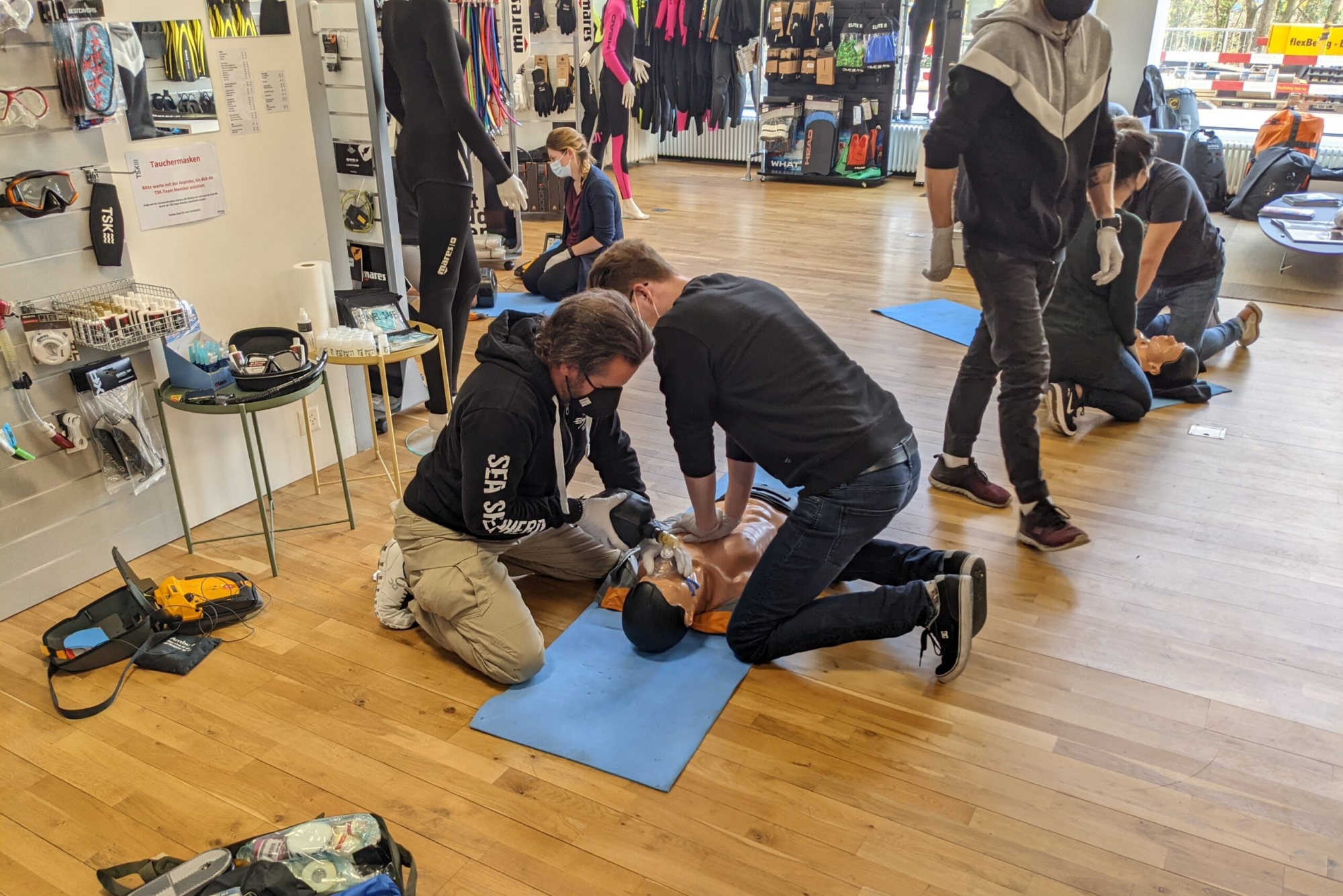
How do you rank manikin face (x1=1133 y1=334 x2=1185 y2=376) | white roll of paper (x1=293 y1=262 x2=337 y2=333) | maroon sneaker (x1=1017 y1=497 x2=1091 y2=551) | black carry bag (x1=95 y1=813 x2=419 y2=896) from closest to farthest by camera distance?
black carry bag (x1=95 y1=813 x2=419 y2=896)
maroon sneaker (x1=1017 y1=497 x2=1091 y2=551)
white roll of paper (x1=293 y1=262 x2=337 y2=333)
manikin face (x1=1133 y1=334 x2=1185 y2=376)

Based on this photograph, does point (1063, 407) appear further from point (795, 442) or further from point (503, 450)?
point (503, 450)

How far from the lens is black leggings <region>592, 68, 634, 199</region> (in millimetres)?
8539

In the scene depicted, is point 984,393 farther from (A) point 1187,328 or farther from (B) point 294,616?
(B) point 294,616

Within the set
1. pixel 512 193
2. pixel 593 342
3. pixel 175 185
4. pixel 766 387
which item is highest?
pixel 175 185

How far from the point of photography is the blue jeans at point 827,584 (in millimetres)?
2494

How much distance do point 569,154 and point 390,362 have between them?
6.67 ft

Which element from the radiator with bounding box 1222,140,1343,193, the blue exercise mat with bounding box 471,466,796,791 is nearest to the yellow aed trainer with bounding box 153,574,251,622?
the blue exercise mat with bounding box 471,466,796,791

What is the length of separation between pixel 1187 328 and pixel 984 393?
1764mm

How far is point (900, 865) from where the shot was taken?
6.79ft

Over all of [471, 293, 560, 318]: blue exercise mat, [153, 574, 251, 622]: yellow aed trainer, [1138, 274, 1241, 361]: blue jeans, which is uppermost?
[1138, 274, 1241, 361]: blue jeans

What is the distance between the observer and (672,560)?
279cm

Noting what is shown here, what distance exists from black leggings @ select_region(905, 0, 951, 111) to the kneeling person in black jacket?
26.7 feet

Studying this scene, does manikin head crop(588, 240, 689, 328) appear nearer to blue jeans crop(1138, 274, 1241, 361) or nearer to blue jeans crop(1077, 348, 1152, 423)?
blue jeans crop(1077, 348, 1152, 423)

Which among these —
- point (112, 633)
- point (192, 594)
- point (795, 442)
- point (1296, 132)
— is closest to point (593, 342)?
point (795, 442)
